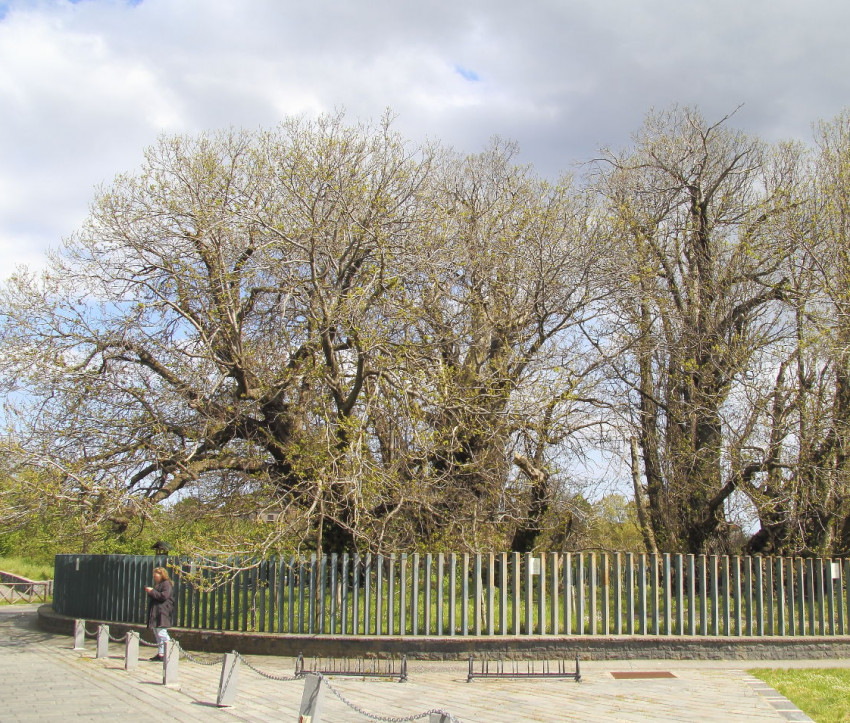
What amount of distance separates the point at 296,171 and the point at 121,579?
9209 mm

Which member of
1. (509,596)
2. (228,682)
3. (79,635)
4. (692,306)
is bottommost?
(79,635)

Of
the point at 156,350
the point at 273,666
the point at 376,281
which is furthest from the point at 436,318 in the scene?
the point at 273,666

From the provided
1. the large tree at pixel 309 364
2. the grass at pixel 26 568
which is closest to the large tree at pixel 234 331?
the large tree at pixel 309 364

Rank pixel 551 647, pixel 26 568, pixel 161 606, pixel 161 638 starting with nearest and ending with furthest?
1. pixel 551 647
2. pixel 161 638
3. pixel 161 606
4. pixel 26 568

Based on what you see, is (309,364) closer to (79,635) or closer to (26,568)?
(79,635)

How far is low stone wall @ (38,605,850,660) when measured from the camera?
507 inches

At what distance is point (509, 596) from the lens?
1355 cm

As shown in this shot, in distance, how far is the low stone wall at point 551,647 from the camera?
1287cm

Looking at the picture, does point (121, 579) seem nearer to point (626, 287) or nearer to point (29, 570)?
point (626, 287)

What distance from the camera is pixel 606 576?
13562 mm

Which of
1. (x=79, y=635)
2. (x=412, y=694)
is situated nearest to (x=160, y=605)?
(x=79, y=635)

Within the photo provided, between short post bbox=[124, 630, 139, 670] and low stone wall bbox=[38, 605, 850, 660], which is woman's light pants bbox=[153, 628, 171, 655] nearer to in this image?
short post bbox=[124, 630, 139, 670]

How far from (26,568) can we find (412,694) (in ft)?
102

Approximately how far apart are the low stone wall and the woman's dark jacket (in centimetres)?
113
